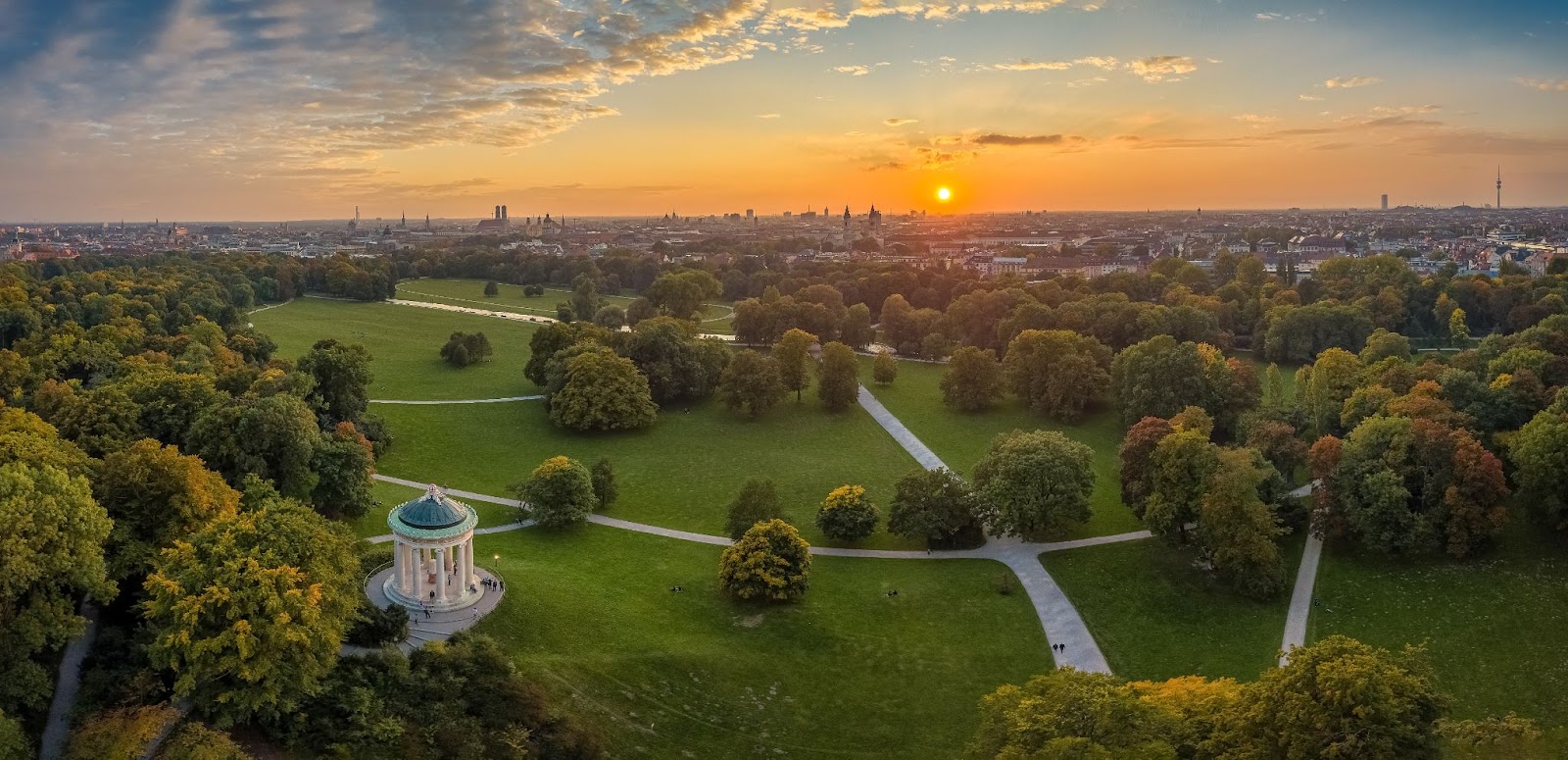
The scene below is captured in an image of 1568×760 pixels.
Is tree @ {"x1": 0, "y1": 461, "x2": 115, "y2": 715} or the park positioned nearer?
tree @ {"x1": 0, "y1": 461, "x2": 115, "y2": 715}

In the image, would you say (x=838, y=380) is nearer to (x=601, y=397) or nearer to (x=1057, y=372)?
(x=1057, y=372)

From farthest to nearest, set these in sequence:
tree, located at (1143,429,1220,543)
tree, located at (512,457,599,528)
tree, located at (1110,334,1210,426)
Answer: tree, located at (1110,334,1210,426) < tree, located at (512,457,599,528) < tree, located at (1143,429,1220,543)

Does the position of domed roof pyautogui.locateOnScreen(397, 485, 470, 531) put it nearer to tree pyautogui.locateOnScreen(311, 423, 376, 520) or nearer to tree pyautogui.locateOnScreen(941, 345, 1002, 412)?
tree pyautogui.locateOnScreen(311, 423, 376, 520)

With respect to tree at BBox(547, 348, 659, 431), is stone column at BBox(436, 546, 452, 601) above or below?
below

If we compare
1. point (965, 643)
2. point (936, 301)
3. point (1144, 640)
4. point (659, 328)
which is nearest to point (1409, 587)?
→ point (1144, 640)

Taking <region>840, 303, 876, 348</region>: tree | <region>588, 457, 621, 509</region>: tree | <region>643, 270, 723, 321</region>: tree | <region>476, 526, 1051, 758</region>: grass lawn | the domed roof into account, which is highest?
<region>643, 270, 723, 321</region>: tree

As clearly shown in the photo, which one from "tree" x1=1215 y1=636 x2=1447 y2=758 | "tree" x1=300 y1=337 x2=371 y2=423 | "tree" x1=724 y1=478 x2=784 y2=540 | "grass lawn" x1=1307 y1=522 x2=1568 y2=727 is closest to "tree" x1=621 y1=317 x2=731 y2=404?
"tree" x1=300 y1=337 x2=371 y2=423

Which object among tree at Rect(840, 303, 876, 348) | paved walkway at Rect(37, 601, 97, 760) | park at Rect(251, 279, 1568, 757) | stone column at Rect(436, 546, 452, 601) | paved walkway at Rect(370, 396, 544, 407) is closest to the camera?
paved walkway at Rect(37, 601, 97, 760)
